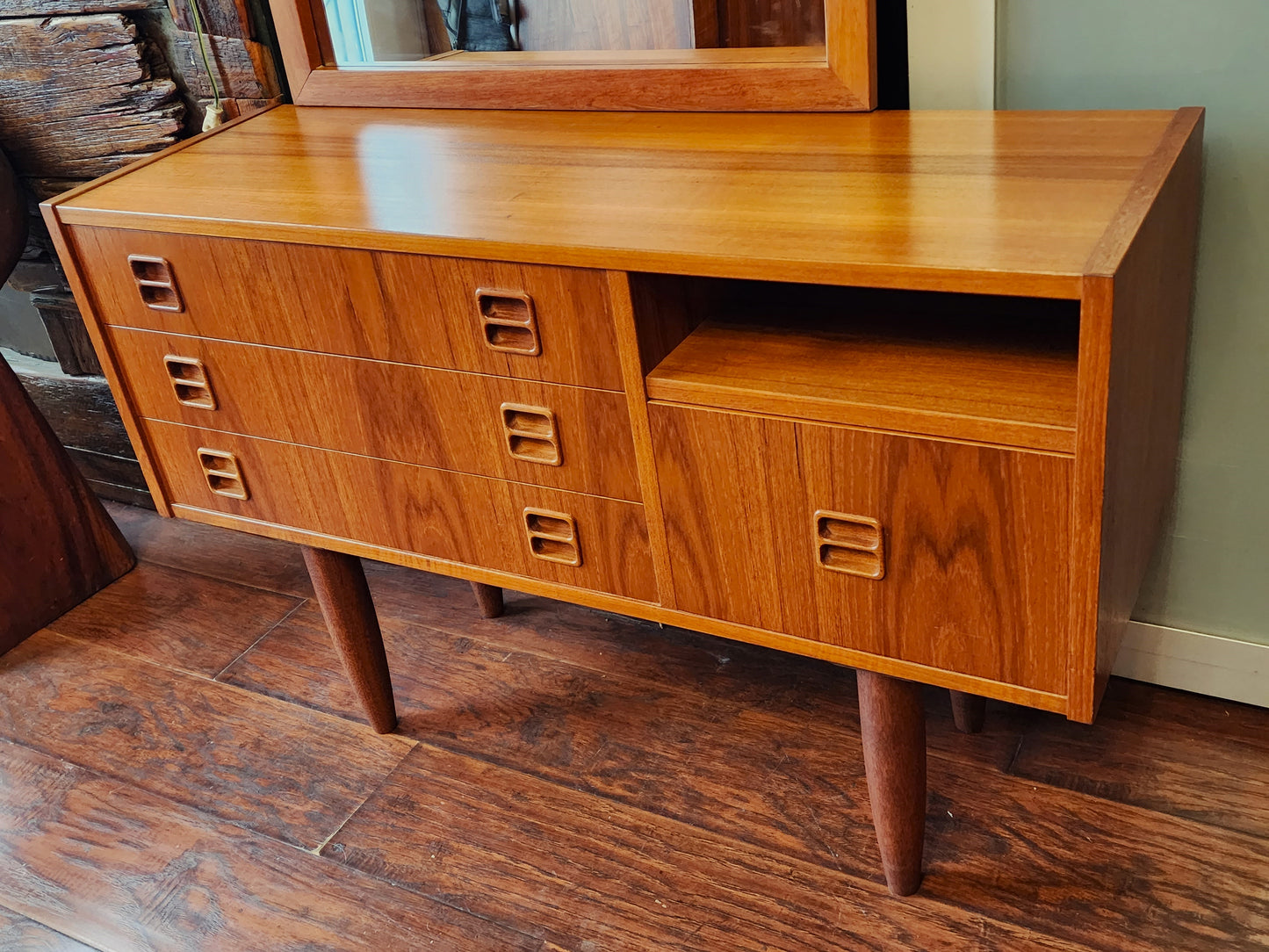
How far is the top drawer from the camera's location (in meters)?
1.03

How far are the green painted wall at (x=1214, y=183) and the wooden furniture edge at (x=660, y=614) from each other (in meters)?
0.40

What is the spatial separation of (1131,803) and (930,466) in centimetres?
63

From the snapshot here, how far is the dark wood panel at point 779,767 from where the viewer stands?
121 centimetres

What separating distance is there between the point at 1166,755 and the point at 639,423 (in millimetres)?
775

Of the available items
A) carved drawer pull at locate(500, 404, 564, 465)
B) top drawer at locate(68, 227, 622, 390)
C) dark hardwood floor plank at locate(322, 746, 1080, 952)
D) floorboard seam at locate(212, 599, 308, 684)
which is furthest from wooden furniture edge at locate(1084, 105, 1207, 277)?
floorboard seam at locate(212, 599, 308, 684)

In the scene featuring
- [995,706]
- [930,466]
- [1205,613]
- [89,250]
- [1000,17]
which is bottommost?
[995,706]

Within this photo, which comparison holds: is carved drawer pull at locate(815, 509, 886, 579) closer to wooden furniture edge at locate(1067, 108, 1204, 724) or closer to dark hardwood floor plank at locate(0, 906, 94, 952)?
wooden furniture edge at locate(1067, 108, 1204, 724)

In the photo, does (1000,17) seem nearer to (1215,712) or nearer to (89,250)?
(1215,712)

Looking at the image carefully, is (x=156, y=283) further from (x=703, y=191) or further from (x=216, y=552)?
(x=216, y=552)

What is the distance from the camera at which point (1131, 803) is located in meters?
1.31

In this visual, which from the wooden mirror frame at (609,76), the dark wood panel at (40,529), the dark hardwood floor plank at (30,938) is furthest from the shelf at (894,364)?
the dark wood panel at (40,529)

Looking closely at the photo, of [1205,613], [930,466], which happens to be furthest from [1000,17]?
[1205,613]

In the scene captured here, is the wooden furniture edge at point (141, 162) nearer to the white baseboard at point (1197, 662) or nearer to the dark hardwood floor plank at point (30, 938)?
the dark hardwood floor plank at point (30, 938)

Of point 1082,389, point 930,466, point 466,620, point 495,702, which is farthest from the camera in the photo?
point 466,620
